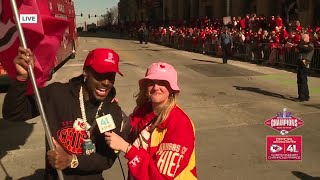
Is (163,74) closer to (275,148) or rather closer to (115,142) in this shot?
(115,142)

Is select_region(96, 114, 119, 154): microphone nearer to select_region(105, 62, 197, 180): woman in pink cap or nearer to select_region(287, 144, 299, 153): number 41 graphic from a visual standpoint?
select_region(105, 62, 197, 180): woman in pink cap

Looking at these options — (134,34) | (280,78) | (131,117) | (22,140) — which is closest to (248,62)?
(280,78)

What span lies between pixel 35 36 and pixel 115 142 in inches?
42.8

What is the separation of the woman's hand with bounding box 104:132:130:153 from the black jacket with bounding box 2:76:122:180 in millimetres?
152

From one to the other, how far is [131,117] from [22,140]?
217 inches

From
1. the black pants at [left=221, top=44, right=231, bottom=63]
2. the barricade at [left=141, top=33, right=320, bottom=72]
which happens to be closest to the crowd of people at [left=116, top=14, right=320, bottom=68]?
the barricade at [left=141, top=33, right=320, bottom=72]

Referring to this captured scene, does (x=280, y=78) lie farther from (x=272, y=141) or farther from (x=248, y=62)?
(x=272, y=141)

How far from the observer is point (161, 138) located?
294 centimetres

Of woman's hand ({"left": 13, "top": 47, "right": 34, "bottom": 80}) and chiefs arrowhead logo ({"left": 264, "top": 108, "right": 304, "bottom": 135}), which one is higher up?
woman's hand ({"left": 13, "top": 47, "right": 34, "bottom": 80})

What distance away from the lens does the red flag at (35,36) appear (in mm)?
3301

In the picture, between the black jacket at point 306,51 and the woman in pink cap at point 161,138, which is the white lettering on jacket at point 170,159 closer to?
the woman in pink cap at point 161,138

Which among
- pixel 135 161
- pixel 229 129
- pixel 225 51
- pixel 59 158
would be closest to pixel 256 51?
pixel 225 51

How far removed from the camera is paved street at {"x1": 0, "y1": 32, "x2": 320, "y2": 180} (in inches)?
258

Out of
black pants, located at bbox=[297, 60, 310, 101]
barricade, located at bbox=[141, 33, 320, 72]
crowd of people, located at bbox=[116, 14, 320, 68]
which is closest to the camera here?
black pants, located at bbox=[297, 60, 310, 101]
